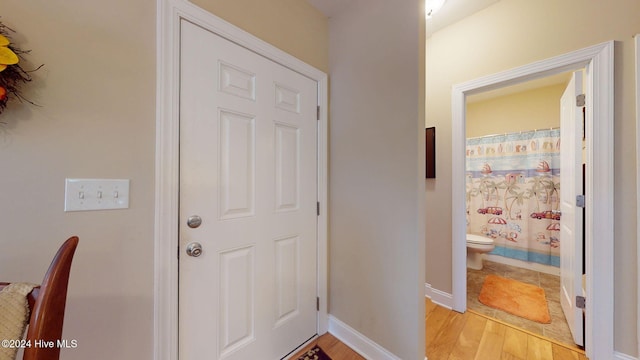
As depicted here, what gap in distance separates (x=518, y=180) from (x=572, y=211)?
1.59 metres

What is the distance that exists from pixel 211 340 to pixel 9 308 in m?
0.89

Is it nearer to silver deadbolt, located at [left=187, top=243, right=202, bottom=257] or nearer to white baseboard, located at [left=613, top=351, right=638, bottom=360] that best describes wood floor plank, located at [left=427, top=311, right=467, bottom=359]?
white baseboard, located at [left=613, top=351, right=638, bottom=360]

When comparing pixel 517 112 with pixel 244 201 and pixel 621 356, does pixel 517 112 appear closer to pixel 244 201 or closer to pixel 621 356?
pixel 621 356

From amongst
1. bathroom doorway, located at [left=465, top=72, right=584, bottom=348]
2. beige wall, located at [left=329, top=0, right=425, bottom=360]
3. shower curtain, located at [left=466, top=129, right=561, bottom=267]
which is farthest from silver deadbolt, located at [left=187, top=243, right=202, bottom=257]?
shower curtain, located at [left=466, top=129, right=561, bottom=267]

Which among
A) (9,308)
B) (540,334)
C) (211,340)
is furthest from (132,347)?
(540,334)

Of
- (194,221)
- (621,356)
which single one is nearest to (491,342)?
(621,356)

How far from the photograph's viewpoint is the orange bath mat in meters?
1.88

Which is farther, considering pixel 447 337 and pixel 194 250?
pixel 447 337

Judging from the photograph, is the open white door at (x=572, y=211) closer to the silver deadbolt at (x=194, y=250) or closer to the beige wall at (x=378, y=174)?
the beige wall at (x=378, y=174)

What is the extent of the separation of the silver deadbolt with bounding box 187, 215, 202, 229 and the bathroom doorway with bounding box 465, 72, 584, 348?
2.74 m

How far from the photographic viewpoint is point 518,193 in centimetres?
294

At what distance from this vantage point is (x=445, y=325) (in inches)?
68.6

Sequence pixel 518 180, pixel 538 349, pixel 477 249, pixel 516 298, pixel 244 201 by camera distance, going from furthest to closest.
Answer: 1. pixel 518 180
2. pixel 477 249
3. pixel 516 298
4. pixel 538 349
5. pixel 244 201

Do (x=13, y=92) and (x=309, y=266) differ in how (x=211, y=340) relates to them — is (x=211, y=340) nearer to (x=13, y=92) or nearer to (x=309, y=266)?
(x=309, y=266)
